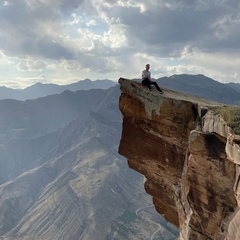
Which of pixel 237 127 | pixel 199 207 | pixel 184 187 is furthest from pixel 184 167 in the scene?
pixel 237 127

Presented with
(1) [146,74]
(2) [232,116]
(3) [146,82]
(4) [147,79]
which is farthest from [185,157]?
(1) [146,74]

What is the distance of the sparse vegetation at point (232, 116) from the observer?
77.4 ft

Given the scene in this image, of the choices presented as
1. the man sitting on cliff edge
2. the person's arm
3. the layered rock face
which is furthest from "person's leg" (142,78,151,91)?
the layered rock face

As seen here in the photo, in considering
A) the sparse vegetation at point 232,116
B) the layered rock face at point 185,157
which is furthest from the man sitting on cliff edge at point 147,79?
the sparse vegetation at point 232,116

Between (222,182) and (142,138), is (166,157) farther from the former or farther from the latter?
(222,182)

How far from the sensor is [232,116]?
24.8m

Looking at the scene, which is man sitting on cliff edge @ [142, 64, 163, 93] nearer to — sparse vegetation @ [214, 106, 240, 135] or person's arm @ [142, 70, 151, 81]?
person's arm @ [142, 70, 151, 81]

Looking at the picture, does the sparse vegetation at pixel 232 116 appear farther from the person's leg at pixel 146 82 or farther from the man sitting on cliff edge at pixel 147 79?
the person's leg at pixel 146 82

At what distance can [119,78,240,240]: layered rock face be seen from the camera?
2486cm

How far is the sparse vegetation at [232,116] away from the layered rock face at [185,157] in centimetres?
33

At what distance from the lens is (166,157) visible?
104 feet

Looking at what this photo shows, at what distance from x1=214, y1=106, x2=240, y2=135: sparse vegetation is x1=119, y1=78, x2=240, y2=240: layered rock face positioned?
1.09ft

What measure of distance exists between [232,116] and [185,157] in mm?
6449

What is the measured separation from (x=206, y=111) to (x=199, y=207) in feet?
25.3
